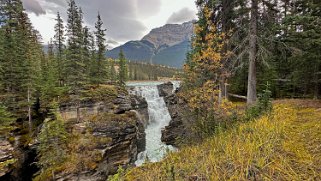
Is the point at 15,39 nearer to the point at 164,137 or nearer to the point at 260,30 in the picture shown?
the point at 164,137

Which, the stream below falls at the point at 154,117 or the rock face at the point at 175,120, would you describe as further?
the stream below falls at the point at 154,117

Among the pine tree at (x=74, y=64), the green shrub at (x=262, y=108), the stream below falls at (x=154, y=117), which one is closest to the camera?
the green shrub at (x=262, y=108)

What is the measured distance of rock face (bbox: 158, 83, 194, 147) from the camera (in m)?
9.91

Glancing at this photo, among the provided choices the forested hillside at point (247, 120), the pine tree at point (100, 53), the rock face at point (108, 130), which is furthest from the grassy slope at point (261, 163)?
the pine tree at point (100, 53)

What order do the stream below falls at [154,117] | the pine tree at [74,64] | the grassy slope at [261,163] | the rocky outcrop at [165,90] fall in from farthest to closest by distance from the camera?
the rocky outcrop at [165,90] < the stream below falls at [154,117] < the pine tree at [74,64] < the grassy slope at [261,163]

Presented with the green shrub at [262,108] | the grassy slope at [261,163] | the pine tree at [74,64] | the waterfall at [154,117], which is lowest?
the waterfall at [154,117]

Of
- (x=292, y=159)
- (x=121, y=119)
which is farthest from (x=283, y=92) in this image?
(x=292, y=159)

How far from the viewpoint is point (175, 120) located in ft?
87.2

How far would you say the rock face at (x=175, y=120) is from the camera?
991cm

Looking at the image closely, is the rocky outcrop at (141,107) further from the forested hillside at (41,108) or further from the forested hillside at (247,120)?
the forested hillside at (247,120)

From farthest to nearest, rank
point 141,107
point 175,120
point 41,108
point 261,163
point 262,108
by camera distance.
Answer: point 141,107
point 175,120
point 41,108
point 262,108
point 261,163

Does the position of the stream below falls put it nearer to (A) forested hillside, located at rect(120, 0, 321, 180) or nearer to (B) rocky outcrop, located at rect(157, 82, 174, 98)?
(B) rocky outcrop, located at rect(157, 82, 174, 98)

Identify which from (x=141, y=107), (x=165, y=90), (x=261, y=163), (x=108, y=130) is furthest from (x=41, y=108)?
(x=261, y=163)

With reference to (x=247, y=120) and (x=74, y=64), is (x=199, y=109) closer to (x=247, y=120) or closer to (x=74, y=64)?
(x=247, y=120)
